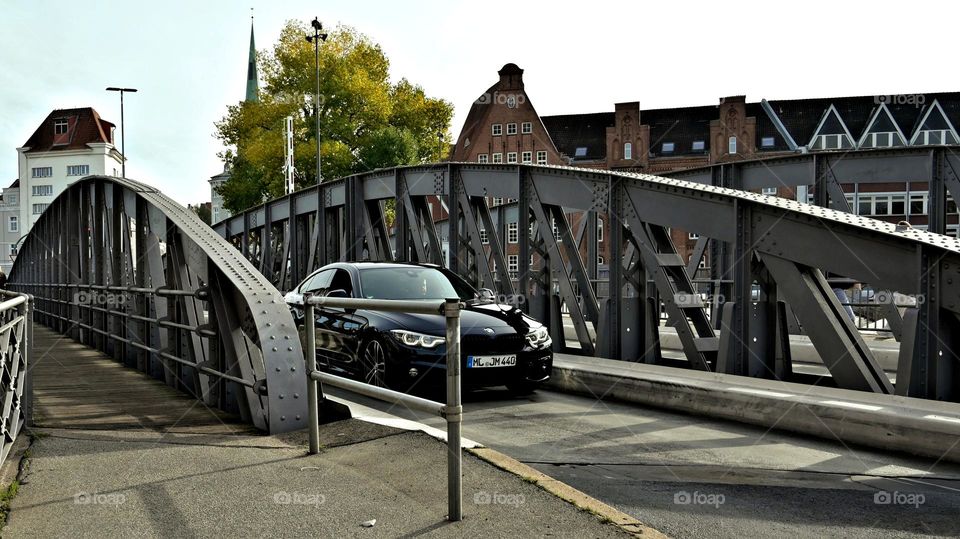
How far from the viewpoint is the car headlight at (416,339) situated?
8.86 meters

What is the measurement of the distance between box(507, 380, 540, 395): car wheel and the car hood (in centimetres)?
52

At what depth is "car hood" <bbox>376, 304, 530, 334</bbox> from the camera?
8.98 meters

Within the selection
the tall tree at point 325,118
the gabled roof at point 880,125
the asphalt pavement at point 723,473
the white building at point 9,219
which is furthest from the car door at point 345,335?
the white building at point 9,219

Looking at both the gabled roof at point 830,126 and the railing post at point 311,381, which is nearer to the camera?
the railing post at point 311,381

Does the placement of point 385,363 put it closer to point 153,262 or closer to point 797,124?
point 153,262

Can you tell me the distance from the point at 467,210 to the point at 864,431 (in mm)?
8609

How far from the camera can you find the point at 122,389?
29.7 ft

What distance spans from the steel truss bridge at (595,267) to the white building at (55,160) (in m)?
94.5

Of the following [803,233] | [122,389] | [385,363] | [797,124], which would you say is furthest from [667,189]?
[797,124]

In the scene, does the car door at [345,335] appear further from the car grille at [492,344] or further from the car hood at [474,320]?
the car grille at [492,344]

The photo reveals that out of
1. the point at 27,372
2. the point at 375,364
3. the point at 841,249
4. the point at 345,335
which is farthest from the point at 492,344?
the point at 27,372

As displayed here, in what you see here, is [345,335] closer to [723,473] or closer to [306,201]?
[723,473]

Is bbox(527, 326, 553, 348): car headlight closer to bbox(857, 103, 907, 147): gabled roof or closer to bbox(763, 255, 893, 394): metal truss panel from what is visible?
bbox(763, 255, 893, 394): metal truss panel

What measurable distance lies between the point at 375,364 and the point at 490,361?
112 cm
